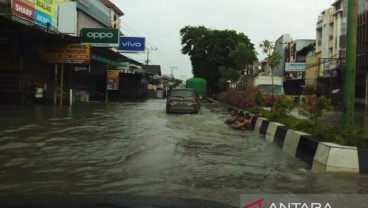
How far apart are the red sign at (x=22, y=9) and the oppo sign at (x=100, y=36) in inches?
151

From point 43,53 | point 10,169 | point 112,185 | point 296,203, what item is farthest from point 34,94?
point 296,203

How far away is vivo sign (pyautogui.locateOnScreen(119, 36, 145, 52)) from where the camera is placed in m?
38.4

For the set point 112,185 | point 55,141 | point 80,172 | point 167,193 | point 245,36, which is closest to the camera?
point 167,193

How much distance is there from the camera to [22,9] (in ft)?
91.0

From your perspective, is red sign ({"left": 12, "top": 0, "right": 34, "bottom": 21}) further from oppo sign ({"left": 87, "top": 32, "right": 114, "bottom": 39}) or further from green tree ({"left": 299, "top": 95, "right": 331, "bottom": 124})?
green tree ({"left": 299, "top": 95, "right": 331, "bottom": 124})

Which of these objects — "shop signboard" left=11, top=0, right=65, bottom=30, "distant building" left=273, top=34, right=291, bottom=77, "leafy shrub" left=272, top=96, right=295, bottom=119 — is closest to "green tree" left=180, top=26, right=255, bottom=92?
"shop signboard" left=11, top=0, right=65, bottom=30

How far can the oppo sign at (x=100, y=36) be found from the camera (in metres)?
32.0

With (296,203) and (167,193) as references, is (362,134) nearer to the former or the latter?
(296,203)

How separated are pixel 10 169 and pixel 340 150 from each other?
5.52 meters

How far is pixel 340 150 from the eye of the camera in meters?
8.38

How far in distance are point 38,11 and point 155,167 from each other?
80.0 ft

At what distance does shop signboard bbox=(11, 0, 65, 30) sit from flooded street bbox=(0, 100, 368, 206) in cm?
1474

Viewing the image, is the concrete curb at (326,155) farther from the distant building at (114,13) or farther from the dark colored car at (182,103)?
the distant building at (114,13)

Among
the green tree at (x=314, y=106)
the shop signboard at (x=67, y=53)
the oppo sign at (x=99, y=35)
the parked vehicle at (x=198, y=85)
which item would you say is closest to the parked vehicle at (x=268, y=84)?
the parked vehicle at (x=198, y=85)
